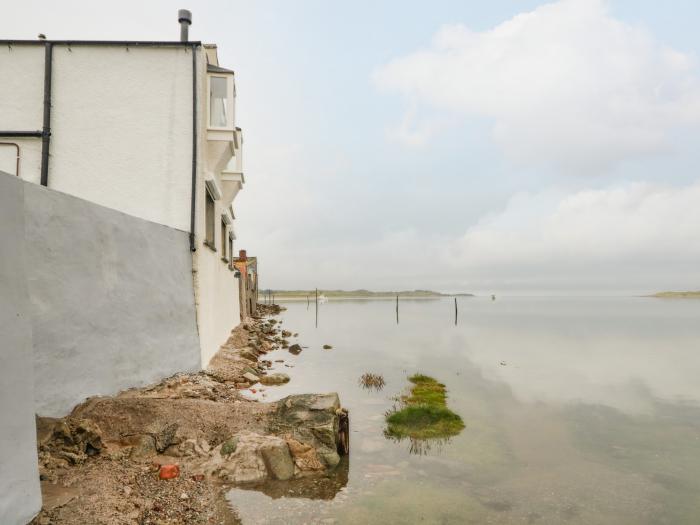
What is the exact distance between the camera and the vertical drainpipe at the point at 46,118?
13.0 metres

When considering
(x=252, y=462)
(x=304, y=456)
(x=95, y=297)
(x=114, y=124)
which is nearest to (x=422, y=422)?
(x=304, y=456)

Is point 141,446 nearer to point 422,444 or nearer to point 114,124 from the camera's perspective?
point 422,444

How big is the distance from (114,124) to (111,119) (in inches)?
7.3

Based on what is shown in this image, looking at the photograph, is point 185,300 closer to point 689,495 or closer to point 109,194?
point 109,194

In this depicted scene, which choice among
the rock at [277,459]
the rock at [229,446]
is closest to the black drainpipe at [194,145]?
the rock at [229,446]

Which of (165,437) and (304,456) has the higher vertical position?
(165,437)

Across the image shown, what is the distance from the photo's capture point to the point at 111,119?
13.4 m

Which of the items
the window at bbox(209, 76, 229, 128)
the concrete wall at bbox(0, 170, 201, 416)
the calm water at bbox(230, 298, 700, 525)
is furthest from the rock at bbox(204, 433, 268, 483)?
the window at bbox(209, 76, 229, 128)

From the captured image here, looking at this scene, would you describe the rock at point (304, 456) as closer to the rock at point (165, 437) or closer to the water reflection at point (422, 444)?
the rock at point (165, 437)

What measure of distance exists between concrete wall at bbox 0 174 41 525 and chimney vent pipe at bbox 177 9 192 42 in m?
12.7

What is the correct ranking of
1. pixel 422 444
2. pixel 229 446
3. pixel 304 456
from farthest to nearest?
pixel 422 444, pixel 304 456, pixel 229 446

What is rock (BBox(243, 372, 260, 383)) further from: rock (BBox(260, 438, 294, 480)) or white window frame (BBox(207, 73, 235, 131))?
white window frame (BBox(207, 73, 235, 131))

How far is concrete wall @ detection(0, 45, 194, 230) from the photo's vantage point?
1312 cm

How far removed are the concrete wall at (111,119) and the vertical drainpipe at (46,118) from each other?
0.41ft
